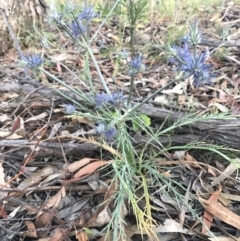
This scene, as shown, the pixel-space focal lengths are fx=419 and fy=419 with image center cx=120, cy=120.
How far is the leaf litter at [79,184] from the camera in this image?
1.16 metres

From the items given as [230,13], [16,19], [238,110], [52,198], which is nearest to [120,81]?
[238,110]

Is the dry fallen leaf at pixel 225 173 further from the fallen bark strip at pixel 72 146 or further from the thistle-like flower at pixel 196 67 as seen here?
the thistle-like flower at pixel 196 67

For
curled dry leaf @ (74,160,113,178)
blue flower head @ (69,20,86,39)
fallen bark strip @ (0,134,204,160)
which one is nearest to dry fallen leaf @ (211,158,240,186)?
fallen bark strip @ (0,134,204,160)

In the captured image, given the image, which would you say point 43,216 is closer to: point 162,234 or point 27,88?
point 162,234

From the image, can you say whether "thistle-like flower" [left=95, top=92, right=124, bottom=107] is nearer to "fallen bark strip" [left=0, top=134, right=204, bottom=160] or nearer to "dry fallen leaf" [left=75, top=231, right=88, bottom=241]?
"fallen bark strip" [left=0, top=134, right=204, bottom=160]

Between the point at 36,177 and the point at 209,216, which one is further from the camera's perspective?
the point at 36,177

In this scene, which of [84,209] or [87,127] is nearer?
[84,209]

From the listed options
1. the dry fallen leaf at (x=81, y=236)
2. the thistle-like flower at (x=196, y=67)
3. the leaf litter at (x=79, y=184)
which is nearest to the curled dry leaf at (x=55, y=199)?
the leaf litter at (x=79, y=184)

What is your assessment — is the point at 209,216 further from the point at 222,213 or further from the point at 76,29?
the point at 76,29

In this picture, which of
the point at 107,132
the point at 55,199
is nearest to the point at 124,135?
the point at 107,132

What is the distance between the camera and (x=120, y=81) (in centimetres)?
197

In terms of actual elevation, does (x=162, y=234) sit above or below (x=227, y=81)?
below

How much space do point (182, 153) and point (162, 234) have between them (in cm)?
29

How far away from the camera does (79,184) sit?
1.29 metres
